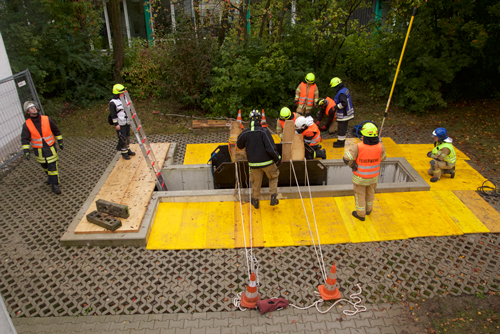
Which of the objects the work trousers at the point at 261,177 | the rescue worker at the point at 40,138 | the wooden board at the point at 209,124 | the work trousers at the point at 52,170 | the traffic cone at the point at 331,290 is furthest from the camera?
the wooden board at the point at 209,124

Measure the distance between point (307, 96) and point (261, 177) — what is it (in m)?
3.70

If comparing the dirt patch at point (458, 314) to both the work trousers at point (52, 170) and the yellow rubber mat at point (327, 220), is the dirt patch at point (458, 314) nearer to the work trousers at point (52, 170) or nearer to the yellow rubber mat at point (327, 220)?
the yellow rubber mat at point (327, 220)

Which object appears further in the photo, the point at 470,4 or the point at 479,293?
the point at 470,4

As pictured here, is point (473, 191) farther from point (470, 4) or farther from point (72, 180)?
point (72, 180)

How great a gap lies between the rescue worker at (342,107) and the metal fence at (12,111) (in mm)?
8012

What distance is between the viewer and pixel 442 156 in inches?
273

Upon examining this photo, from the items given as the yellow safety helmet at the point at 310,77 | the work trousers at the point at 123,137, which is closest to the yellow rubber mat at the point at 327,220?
the work trousers at the point at 123,137

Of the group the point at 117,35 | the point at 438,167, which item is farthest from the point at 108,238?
the point at 117,35

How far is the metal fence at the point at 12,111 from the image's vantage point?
8398mm

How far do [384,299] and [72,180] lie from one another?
6.53 metres

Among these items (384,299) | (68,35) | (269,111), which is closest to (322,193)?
(384,299)

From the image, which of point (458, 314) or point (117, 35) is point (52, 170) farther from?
point (458, 314)

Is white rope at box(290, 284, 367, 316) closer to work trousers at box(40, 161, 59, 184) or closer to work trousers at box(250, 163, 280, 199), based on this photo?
work trousers at box(250, 163, 280, 199)

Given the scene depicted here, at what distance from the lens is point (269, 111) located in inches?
427
